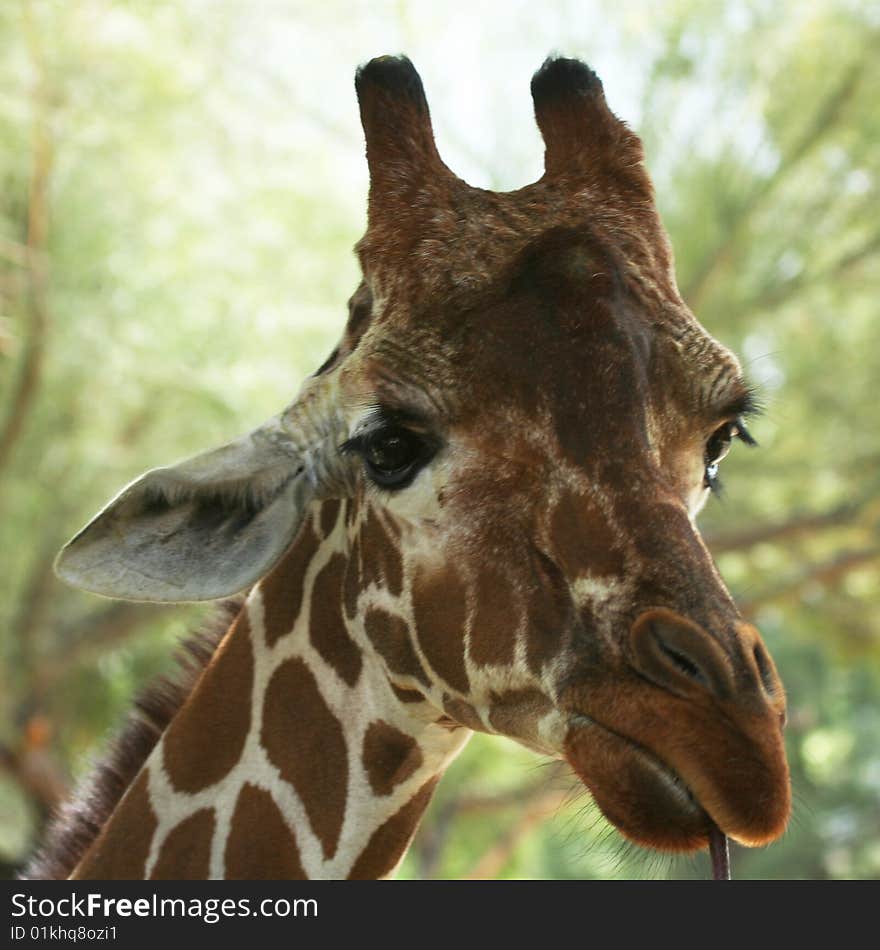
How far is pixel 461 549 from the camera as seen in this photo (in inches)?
99.5

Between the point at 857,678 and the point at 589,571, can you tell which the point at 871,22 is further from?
the point at 857,678

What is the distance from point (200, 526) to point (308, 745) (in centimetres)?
55

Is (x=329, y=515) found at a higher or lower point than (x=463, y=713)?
higher

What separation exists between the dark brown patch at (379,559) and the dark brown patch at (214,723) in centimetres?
46

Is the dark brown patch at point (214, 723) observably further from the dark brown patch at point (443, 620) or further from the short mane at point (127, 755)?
the dark brown patch at point (443, 620)

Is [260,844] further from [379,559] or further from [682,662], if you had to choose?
[682,662]

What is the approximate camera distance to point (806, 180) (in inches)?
400

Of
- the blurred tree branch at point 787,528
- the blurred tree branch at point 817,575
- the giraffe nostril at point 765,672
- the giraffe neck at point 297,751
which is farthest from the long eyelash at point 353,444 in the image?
the blurred tree branch at point 817,575

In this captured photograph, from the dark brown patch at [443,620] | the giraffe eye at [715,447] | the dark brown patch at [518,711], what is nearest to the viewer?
the dark brown patch at [518,711]

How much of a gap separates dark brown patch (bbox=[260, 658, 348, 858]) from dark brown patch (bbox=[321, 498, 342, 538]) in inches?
12.2

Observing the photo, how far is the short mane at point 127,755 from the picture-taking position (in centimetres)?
328

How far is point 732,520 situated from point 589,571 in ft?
33.3

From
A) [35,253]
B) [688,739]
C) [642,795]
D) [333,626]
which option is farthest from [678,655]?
[35,253]

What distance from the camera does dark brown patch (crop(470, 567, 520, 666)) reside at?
2439mm
